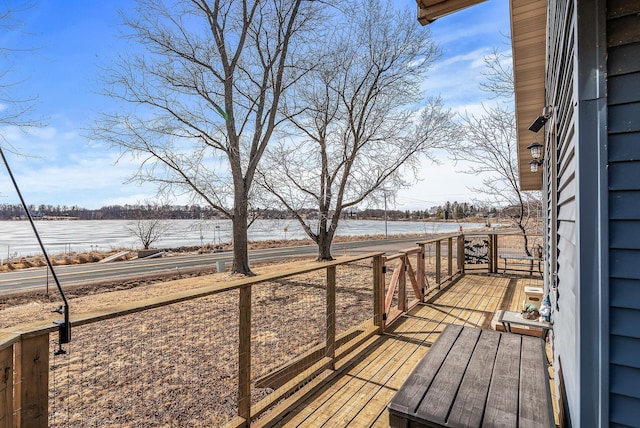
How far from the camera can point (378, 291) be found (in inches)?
147

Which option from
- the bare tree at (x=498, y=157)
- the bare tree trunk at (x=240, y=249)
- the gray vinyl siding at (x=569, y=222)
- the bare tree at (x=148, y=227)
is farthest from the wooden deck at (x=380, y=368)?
Answer: the bare tree at (x=148, y=227)

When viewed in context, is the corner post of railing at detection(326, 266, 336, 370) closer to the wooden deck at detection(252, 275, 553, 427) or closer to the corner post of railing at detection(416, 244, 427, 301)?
the wooden deck at detection(252, 275, 553, 427)

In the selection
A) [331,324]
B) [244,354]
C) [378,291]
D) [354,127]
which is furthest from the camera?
[354,127]

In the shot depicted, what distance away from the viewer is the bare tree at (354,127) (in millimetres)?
11609

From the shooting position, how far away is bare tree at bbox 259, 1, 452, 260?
11609 millimetres

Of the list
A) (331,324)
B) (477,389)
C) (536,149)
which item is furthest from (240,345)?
(536,149)

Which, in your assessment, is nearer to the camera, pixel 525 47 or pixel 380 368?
pixel 380 368

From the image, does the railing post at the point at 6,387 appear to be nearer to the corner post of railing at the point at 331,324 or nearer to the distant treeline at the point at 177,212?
the distant treeline at the point at 177,212

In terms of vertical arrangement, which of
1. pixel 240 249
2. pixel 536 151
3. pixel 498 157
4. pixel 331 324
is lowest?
pixel 240 249

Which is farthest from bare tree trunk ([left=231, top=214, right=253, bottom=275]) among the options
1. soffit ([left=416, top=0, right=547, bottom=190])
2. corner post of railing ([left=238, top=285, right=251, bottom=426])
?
corner post of railing ([left=238, top=285, right=251, bottom=426])

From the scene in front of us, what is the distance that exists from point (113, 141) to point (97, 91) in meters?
1.55

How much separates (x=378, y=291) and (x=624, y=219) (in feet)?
9.23

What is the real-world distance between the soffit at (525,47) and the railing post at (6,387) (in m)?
2.89

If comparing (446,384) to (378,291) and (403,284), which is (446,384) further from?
(403,284)
